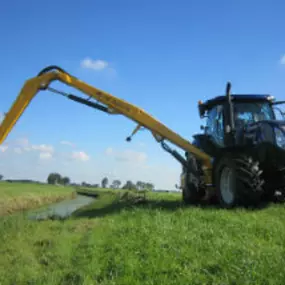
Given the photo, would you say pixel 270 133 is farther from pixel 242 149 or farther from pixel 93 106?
pixel 93 106

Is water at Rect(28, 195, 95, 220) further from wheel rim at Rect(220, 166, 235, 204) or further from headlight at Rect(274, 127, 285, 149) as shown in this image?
headlight at Rect(274, 127, 285, 149)

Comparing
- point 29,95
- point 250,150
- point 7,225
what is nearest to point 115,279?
point 250,150

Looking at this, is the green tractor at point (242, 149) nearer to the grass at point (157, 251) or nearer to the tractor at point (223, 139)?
the tractor at point (223, 139)

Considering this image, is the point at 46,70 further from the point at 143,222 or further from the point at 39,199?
the point at 39,199

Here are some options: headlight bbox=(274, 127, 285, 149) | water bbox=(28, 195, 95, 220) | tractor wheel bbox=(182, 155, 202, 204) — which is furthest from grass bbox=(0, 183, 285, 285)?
water bbox=(28, 195, 95, 220)

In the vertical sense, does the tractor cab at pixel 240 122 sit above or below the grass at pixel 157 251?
above

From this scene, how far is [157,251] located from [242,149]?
184 inches

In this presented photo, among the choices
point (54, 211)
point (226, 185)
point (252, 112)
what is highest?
point (252, 112)

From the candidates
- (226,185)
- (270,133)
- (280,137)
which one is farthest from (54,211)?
(280,137)

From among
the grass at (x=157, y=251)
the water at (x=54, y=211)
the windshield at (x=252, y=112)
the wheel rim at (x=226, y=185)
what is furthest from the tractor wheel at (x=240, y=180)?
the water at (x=54, y=211)

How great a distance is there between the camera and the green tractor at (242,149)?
7.99 meters

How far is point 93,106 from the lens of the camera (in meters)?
10.7

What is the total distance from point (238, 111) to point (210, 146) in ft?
5.08

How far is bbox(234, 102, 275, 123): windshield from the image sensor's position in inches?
370
